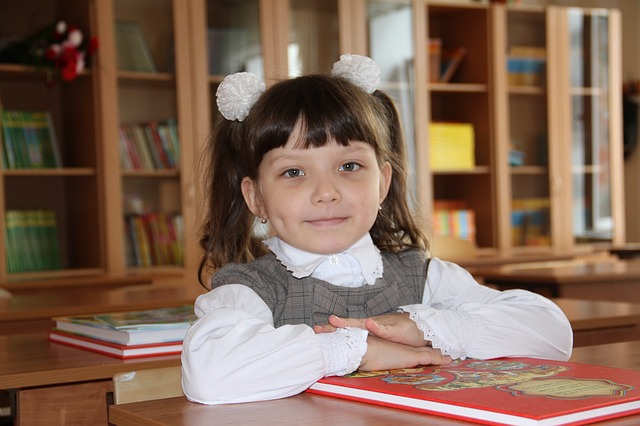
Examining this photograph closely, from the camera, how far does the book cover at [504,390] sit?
2.82 ft

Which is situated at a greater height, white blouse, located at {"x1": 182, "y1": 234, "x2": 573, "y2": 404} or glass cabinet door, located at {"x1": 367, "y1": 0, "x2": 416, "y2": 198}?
glass cabinet door, located at {"x1": 367, "y1": 0, "x2": 416, "y2": 198}

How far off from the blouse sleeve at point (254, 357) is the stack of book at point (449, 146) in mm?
4093

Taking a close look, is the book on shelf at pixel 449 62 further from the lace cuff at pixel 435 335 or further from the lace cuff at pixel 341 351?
the lace cuff at pixel 341 351

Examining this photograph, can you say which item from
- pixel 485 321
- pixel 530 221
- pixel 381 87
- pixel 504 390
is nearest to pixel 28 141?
pixel 381 87

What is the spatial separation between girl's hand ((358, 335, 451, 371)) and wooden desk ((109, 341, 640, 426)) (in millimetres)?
118

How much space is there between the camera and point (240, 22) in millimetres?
4641

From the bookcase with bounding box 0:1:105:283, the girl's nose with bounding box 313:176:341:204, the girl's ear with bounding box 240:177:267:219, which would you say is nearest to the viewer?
the girl's nose with bounding box 313:176:341:204

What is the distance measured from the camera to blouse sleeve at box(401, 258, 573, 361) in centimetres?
128

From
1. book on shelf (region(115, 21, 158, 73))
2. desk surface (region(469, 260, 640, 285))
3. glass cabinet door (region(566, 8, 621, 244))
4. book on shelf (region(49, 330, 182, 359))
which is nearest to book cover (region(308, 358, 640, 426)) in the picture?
book on shelf (region(49, 330, 182, 359))

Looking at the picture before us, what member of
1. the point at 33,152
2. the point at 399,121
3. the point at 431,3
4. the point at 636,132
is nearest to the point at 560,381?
the point at 399,121

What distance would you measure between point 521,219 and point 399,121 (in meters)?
3.91

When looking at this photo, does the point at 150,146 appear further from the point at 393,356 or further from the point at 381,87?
the point at 393,356

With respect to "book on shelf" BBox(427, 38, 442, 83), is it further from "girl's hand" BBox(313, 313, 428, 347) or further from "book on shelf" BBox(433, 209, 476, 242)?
"girl's hand" BBox(313, 313, 428, 347)

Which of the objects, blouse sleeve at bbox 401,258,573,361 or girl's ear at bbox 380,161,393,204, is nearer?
blouse sleeve at bbox 401,258,573,361
